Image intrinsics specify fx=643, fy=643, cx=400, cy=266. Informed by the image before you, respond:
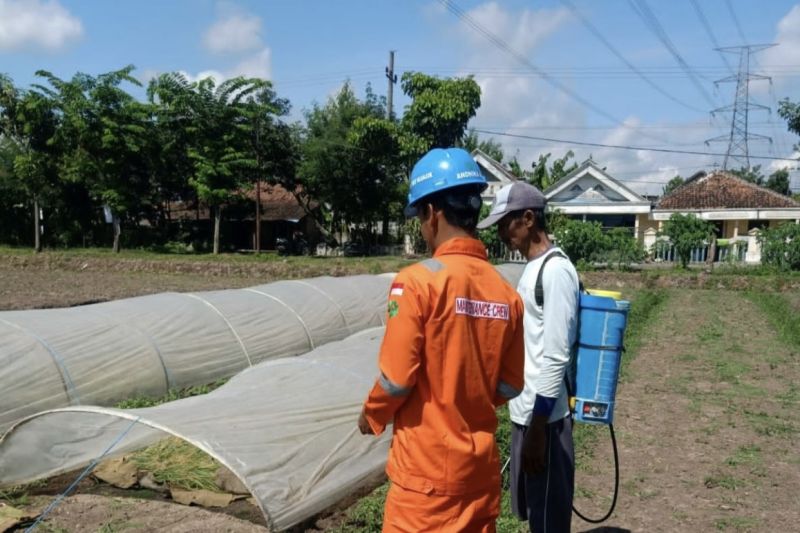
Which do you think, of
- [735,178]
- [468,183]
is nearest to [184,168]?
[735,178]

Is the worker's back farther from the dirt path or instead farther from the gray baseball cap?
the dirt path

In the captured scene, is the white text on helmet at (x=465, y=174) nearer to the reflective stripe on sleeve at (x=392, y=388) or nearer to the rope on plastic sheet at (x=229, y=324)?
the reflective stripe on sleeve at (x=392, y=388)

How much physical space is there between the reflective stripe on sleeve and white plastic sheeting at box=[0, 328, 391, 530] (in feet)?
6.37

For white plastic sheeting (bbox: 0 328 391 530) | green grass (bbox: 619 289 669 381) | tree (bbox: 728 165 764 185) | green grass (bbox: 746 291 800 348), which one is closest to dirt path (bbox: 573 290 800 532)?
green grass (bbox: 619 289 669 381)

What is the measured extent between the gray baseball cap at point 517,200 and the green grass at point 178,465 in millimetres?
2919

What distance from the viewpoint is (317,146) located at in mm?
27656

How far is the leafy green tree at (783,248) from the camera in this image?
1933cm

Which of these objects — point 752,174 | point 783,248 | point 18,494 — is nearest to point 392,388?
point 18,494

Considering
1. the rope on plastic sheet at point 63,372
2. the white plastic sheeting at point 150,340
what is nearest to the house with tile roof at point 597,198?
the white plastic sheeting at point 150,340

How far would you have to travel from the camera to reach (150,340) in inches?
257

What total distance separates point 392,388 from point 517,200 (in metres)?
1.12

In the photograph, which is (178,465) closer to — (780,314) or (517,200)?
(517,200)

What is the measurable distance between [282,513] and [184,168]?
1067 inches

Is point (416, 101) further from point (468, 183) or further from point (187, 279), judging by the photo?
point (468, 183)
